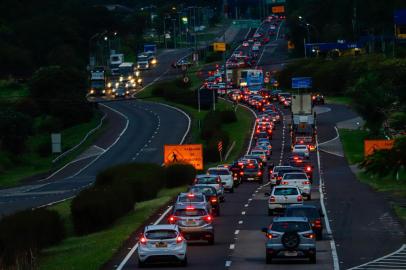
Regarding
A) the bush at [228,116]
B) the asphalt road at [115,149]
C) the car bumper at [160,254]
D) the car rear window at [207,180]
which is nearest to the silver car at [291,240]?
the car bumper at [160,254]

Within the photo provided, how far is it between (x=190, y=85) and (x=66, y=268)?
13091 cm

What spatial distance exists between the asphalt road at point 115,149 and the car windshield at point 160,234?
1162 inches

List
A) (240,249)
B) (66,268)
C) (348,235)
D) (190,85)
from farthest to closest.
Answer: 1. (190,85)
2. (348,235)
3. (240,249)
4. (66,268)

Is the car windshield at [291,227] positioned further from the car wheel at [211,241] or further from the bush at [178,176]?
the bush at [178,176]

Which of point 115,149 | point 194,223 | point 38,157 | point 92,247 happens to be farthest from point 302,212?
point 38,157

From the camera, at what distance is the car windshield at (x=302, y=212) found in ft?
131

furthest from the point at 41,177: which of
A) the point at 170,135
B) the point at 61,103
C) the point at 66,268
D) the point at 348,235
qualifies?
the point at 66,268

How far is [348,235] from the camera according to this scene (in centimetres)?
4381

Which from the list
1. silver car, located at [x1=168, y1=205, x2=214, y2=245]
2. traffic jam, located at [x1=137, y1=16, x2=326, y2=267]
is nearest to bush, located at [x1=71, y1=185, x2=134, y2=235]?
traffic jam, located at [x1=137, y1=16, x2=326, y2=267]

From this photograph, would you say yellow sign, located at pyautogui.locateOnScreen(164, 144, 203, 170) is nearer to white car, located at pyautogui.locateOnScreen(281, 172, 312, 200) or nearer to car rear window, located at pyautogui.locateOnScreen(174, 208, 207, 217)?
white car, located at pyautogui.locateOnScreen(281, 172, 312, 200)

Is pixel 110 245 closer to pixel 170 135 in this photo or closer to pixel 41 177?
pixel 41 177

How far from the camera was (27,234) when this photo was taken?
43.5m

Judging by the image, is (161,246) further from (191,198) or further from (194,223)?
(191,198)

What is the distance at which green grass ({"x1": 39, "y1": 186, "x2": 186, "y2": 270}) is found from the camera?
3650cm
